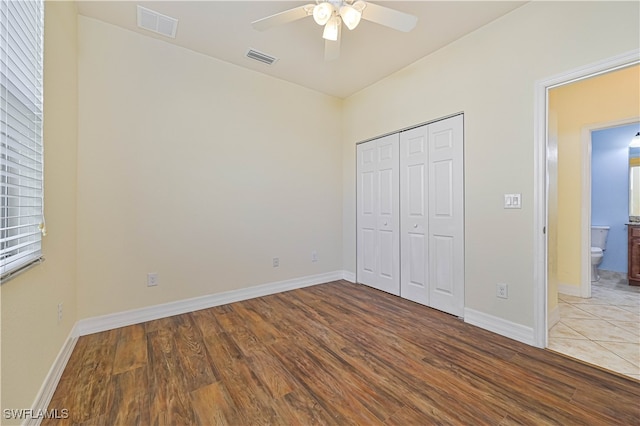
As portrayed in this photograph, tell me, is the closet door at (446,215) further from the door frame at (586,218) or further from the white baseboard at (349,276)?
the door frame at (586,218)

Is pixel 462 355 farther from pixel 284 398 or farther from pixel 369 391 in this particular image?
pixel 284 398

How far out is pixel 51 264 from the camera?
1.69 meters

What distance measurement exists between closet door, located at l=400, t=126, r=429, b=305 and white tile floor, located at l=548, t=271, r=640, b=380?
46.4 inches

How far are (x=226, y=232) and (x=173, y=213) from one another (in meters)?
0.60

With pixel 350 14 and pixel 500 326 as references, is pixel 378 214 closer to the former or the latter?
pixel 500 326

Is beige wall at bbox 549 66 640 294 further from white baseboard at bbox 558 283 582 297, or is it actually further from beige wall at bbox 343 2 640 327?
beige wall at bbox 343 2 640 327

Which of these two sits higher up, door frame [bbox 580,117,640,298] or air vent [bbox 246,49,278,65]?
air vent [bbox 246,49,278,65]

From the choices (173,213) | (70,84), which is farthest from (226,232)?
(70,84)

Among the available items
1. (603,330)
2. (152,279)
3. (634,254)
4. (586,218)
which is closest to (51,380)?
(152,279)

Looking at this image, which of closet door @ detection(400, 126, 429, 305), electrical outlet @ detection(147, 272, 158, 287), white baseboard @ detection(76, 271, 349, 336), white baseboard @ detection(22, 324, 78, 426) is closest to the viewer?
white baseboard @ detection(22, 324, 78, 426)

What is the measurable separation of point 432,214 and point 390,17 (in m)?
1.91

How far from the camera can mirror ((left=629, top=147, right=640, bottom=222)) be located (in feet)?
13.0

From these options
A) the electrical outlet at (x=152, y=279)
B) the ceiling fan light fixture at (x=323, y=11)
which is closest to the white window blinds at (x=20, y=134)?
the electrical outlet at (x=152, y=279)

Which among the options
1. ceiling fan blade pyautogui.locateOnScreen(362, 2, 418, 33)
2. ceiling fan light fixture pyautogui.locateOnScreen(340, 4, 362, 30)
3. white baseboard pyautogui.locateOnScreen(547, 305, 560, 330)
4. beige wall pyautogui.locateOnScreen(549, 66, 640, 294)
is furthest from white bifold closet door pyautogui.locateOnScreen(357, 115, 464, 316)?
beige wall pyautogui.locateOnScreen(549, 66, 640, 294)
